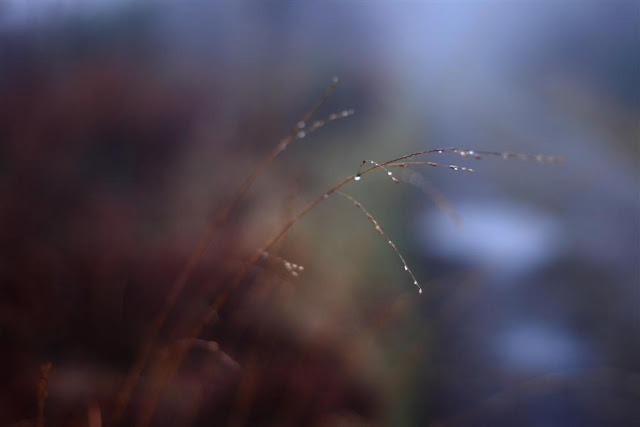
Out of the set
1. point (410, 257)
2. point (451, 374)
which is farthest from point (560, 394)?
point (410, 257)

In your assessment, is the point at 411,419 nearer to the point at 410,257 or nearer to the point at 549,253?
the point at 410,257

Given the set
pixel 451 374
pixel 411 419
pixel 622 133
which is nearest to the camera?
pixel 411 419

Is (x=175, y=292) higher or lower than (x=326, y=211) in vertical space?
lower

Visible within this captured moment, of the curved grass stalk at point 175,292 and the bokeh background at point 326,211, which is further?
the bokeh background at point 326,211

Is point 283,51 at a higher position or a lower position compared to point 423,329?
higher

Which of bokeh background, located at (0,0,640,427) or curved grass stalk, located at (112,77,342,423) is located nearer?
curved grass stalk, located at (112,77,342,423)

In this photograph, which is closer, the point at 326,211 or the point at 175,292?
the point at 175,292

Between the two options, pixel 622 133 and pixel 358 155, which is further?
pixel 622 133

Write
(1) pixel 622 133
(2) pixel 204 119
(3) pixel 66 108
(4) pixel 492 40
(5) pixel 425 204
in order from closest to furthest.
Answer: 1. (3) pixel 66 108
2. (2) pixel 204 119
3. (5) pixel 425 204
4. (1) pixel 622 133
5. (4) pixel 492 40
